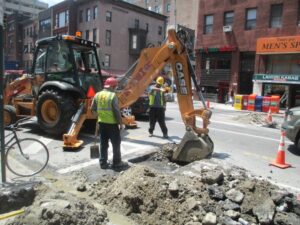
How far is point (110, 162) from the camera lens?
7.03 meters

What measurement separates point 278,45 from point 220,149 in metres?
18.0

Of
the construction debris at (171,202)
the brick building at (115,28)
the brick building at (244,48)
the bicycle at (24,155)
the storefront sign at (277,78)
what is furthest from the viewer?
the brick building at (115,28)

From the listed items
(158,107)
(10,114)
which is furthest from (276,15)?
(10,114)

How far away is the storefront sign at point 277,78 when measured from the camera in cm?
2361

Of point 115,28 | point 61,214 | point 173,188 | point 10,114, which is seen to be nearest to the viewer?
point 61,214

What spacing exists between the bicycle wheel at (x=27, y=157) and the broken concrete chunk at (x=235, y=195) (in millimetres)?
3659

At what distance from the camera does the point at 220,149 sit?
9.31 metres

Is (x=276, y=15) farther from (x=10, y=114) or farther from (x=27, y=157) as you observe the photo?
(x=27, y=157)

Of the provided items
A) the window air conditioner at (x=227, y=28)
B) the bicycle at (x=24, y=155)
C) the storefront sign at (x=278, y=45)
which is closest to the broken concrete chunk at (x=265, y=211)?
the bicycle at (x=24, y=155)

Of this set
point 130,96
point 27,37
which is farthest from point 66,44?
point 27,37

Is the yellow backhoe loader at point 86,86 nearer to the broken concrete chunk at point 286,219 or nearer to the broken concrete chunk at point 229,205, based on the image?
the broken concrete chunk at point 229,205

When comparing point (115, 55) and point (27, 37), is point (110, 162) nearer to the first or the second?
point (115, 55)

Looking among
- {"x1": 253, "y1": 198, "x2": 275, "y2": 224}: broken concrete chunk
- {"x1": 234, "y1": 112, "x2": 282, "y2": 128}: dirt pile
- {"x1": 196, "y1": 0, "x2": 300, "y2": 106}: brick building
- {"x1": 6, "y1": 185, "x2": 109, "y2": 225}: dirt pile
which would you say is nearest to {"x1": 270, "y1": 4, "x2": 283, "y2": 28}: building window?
{"x1": 196, "y1": 0, "x2": 300, "y2": 106}: brick building

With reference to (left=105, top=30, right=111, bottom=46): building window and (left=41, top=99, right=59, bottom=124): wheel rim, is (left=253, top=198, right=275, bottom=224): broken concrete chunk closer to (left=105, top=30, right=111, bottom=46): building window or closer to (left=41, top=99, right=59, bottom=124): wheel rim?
(left=41, top=99, right=59, bottom=124): wheel rim
